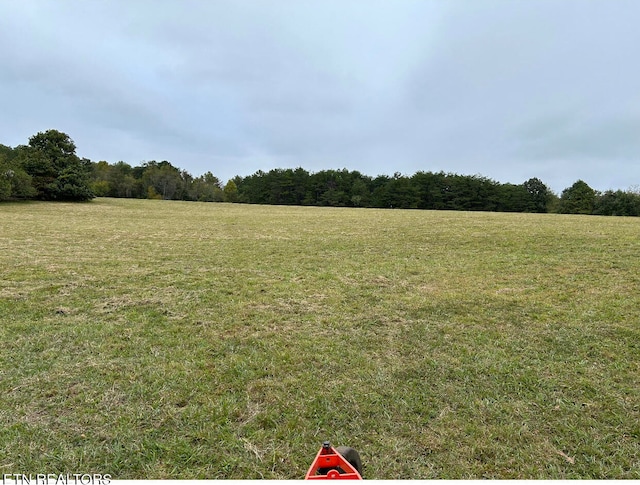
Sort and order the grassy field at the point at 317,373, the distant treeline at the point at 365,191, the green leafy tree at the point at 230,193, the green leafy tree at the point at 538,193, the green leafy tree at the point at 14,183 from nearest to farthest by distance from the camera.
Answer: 1. the grassy field at the point at 317,373
2. the green leafy tree at the point at 14,183
3. the distant treeline at the point at 365,191
4. the green leafy tree at the point at 538,193
5. the green leafy tree at the point at 230,193

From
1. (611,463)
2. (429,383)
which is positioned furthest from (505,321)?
(611,463)

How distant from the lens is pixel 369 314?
4156mm

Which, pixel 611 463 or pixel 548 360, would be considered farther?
pixel 548 360

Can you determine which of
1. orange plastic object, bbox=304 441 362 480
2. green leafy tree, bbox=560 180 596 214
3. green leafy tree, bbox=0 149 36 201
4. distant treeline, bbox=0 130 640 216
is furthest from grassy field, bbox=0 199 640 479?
green leafy tree, bbox=560 180 596 214

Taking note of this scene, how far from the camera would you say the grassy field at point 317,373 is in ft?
6.21

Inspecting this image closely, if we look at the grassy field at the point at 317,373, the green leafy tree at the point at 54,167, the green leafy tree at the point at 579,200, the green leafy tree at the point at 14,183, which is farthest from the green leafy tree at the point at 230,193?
the grassy field at the point at 317,373

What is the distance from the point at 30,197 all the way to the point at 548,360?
32099mm

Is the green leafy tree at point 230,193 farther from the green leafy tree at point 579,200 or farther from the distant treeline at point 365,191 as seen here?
the green leafy tree at point 579,200

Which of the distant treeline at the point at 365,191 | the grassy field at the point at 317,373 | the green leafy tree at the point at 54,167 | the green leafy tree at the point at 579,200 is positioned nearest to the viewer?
the grassy field at the point at 317,373

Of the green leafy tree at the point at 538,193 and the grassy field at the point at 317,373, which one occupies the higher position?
the green leafy tree at the point at 538,193

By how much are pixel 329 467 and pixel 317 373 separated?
1.19 m

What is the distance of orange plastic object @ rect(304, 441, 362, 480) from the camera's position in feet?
4.88

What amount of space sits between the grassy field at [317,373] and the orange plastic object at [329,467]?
0.34 metres

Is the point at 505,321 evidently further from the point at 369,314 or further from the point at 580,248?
the point at 580,248
